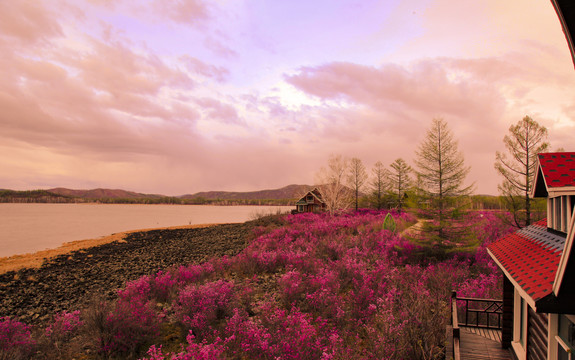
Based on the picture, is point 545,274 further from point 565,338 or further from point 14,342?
point 14,342

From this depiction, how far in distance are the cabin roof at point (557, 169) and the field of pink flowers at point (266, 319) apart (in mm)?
4384

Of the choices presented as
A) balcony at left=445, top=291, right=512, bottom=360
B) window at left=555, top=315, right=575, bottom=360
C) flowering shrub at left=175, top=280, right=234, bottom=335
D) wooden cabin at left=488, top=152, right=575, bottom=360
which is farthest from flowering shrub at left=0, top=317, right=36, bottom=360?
window at left=555, top=315, right=575, bottom=360

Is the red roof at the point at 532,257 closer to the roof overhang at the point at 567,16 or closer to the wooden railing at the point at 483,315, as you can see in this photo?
the wooden railing at the point at 483,315

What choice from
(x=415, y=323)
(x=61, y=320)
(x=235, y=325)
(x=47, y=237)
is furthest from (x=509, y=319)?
(x=47, y=237)

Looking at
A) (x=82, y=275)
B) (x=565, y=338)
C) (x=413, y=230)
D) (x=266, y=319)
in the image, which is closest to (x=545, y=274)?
(x=565, y=338)

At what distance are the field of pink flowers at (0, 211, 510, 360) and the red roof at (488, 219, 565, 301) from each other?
255cm

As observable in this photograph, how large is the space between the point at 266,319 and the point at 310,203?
149 ft

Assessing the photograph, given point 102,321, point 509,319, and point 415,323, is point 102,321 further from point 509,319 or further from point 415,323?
point 509,319

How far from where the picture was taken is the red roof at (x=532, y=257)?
14.7ft

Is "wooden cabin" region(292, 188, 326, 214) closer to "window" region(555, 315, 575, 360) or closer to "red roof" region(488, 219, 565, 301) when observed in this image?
"red roof" region(488, 219, 565, 301)

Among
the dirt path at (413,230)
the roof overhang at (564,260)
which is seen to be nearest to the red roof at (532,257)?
the roof overhang at (564,260)

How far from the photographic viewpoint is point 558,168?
6.34 metres

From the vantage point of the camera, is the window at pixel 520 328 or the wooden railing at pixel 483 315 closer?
the window at pixel 520 328

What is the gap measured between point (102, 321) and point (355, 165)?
49.0 meters
